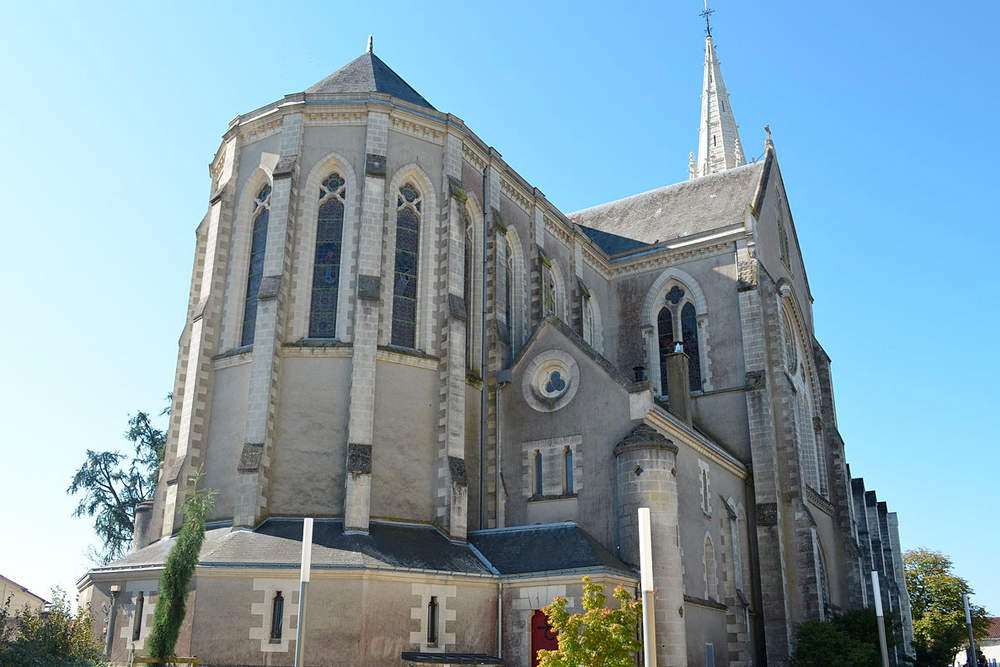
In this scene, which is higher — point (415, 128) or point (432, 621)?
point (415, 128)

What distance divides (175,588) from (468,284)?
12.4 meters

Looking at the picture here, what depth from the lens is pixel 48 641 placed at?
16.9 meters

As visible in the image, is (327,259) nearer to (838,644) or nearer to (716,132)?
(838,644)

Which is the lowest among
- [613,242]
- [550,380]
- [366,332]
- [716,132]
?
[550,380]

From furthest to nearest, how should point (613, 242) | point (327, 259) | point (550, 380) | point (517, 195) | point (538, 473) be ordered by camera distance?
point (613, 242)
point (517, 195)
point (550, 380)
point (538, 473)
point (327, 259)

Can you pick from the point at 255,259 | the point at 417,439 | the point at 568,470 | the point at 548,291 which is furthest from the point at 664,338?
the point at 255,259

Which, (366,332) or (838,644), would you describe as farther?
(838,644)

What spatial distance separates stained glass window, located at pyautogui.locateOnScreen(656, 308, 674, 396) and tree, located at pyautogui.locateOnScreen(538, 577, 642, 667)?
1952 cm

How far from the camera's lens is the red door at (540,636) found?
19922mm

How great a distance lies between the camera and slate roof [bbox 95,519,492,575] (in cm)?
1908

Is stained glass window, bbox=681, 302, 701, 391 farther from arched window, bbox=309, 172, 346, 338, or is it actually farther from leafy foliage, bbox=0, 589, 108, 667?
leafy foliage, bbox=0, 589, 108, 667

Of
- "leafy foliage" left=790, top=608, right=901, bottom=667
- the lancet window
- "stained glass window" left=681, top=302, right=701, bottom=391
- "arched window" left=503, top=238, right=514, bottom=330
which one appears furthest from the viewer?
the lancet window

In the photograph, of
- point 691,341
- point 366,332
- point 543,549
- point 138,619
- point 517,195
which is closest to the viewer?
point 138,619

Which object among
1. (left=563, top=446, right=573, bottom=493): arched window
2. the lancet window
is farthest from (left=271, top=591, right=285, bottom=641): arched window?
the lancet window
